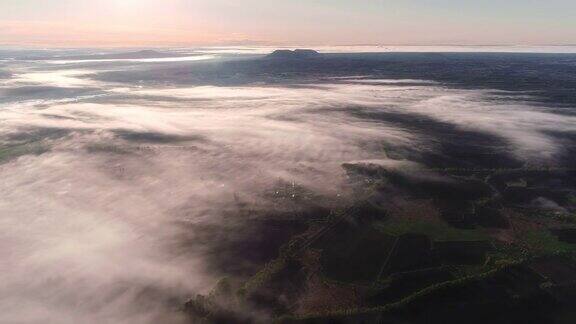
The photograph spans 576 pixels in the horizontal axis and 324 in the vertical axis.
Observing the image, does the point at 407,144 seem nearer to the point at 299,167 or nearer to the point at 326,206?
the point at 299,167

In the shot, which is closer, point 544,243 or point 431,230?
point 544,243

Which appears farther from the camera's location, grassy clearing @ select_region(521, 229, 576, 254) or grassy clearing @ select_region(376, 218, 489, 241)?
grassy clearing @ select_region(376, 218, 489, 241)

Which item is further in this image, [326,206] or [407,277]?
[326,206]

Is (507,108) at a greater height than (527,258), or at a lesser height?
greater

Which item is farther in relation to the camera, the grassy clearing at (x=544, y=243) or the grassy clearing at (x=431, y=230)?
the grassy clearing at (x=431, y=230)

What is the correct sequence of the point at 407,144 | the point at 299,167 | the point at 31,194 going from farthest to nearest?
the point at 407,144 → the point at 299,167 → the point at 31,194

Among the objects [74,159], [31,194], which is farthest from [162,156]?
[31,194]

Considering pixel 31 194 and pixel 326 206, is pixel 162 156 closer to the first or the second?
pixel 31 194

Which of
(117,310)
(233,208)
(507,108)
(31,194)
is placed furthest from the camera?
(507,108)

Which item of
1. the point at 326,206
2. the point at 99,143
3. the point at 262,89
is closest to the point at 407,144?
the point at 326,206
